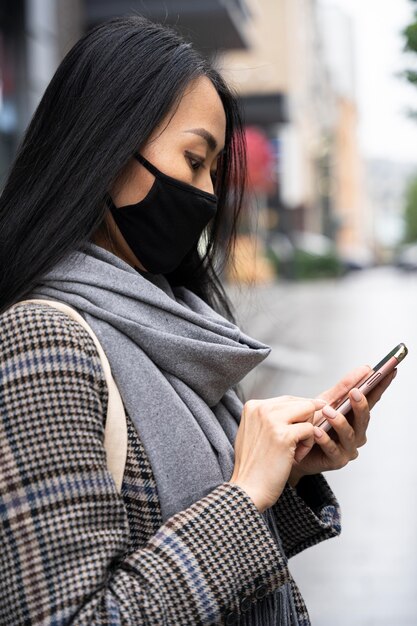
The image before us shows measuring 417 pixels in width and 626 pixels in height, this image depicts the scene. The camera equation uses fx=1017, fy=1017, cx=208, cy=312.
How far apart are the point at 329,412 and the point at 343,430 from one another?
0.17 feet

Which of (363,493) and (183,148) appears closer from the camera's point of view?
(183,148)

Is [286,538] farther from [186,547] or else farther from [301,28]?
[301,28]

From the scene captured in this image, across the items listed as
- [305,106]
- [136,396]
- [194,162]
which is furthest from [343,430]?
[305,106]

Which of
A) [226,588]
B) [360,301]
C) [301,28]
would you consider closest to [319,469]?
[226,588]

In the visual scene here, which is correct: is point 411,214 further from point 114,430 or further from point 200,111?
point 114,430

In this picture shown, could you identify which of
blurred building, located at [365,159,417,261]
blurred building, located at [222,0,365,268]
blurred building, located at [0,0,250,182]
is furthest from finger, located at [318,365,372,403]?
blurred building, located at [365,159,417,261]

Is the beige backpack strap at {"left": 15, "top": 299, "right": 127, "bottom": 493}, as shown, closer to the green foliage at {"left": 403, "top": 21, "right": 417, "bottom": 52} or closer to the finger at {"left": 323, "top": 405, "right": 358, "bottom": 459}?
the finger at {"left": 323, "top": 405, "right": 358, "bottom": 459}

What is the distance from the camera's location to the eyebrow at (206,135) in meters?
1.57

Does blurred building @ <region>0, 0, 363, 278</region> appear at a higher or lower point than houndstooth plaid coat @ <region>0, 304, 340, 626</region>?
lower

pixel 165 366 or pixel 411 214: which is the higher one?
pixel 165 366

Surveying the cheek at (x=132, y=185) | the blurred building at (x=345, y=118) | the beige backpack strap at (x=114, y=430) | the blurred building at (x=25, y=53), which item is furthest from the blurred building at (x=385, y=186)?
the beige backpack strap at (x=114, y=430)

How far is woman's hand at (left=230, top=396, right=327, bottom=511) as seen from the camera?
1.42 m

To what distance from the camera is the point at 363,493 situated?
6.04 m

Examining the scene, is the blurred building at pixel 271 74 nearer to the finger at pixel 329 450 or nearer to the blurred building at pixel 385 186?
the finger at pixel 329 450
